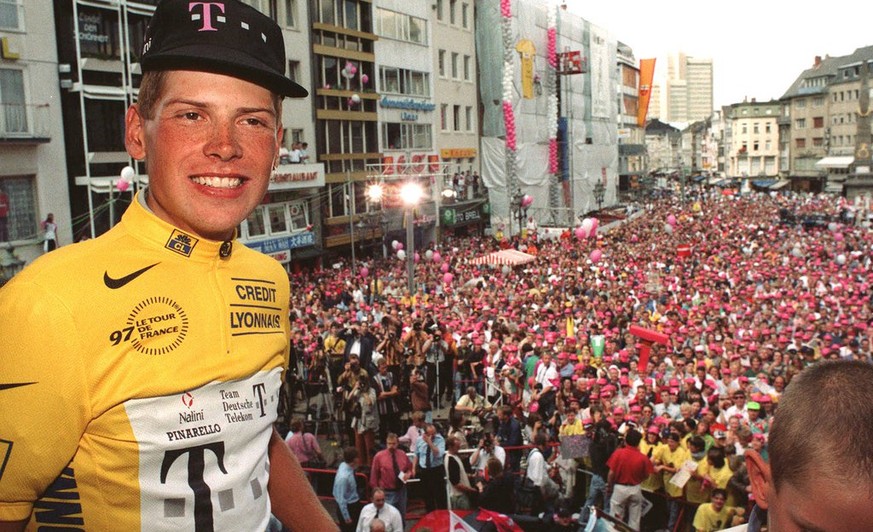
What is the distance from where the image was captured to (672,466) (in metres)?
9.61

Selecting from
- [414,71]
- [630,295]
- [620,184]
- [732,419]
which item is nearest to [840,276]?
[630,295]

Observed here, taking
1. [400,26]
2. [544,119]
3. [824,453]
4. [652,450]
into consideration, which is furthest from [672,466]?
[544,119]

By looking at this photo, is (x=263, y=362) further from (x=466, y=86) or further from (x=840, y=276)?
(x=466, y=86)

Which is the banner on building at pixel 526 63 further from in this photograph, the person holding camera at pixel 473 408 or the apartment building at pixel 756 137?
the apartment building at pixel 756 137

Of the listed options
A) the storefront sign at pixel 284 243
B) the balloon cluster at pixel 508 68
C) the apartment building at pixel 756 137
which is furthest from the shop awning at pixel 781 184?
the storefront sign at pixel 284 243

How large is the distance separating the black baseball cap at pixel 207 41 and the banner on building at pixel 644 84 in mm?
83837

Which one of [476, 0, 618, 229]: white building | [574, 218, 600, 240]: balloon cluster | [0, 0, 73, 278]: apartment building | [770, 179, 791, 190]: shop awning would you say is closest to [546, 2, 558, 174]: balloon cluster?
[476, 0, 618, 229]: white building

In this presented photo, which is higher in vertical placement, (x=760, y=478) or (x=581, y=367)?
(x=760, y=478)

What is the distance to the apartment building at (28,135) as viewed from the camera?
2436cm

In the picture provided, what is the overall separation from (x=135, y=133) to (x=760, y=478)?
1815mm

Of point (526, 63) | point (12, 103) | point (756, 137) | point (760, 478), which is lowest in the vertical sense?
point (760, 478)

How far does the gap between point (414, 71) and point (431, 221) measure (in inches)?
370

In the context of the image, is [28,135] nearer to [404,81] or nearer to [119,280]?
[404,81]

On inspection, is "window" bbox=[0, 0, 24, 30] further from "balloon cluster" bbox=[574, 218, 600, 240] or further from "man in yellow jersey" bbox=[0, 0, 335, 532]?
"man in yellow jersey" bbox=[0, 0, 335, 532]
